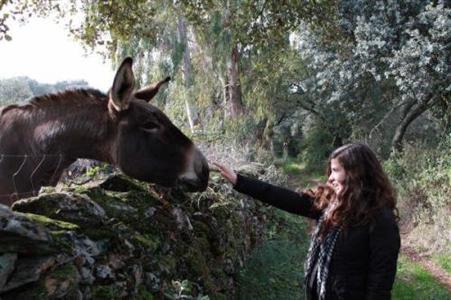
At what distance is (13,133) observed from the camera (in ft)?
14.0

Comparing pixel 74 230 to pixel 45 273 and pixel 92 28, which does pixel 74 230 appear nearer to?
pixel 45 273

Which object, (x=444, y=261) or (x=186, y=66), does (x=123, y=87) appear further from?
(x=186, y=66)

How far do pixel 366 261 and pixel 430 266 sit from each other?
26.3ft

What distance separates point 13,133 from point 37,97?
37cm

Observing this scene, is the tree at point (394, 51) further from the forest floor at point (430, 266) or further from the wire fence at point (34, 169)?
the wire fence at point (34, 169)

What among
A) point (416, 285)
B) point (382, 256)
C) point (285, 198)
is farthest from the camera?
point (416, 285)

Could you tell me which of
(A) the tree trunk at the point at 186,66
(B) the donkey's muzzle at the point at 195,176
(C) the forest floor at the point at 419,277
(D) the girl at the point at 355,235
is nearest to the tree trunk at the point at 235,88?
(A) the tree trunk at the point at 186,66

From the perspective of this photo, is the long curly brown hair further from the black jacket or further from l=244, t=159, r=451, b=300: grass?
l=244, t=159, r=451, b=300: grass

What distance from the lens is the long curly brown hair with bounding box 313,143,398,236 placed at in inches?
121

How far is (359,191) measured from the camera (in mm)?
3123

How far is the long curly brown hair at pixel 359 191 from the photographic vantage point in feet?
10.0

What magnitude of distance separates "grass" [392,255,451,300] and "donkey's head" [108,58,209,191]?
514 cm

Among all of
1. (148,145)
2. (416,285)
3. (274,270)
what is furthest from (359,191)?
(416,285)

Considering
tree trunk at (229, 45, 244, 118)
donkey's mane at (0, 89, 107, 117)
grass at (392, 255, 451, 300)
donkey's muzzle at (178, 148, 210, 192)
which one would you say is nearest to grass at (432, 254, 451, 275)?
grass at (392, 255, 451, 300)
